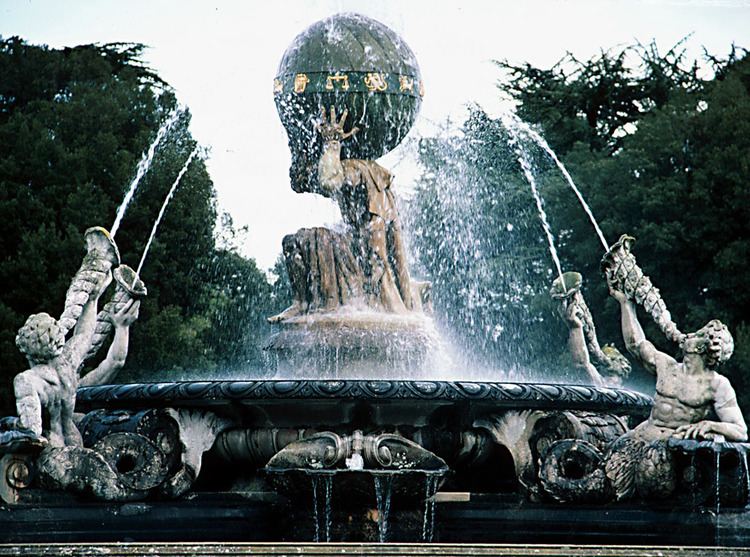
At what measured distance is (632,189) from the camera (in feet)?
104

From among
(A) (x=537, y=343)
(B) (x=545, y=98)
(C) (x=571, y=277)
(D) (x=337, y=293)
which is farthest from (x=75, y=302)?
(B) (x=545, y=98)

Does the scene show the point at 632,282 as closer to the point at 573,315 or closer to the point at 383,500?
the point at 573,315

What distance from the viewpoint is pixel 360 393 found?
36.0 ft

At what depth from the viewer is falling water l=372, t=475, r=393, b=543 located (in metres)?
10.9

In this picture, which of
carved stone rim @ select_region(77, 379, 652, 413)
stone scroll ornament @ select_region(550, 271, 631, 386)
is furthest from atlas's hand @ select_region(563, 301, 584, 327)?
carved stone rim @ select_region(77, 379, 652, 413)

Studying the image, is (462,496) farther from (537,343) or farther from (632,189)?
(632,189)

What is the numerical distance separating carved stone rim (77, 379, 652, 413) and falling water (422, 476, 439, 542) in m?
0.55

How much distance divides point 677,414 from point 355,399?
2252mm

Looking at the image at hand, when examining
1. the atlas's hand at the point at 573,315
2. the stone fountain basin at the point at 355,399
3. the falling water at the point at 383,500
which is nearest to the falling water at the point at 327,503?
the falling water at the point at 383,500

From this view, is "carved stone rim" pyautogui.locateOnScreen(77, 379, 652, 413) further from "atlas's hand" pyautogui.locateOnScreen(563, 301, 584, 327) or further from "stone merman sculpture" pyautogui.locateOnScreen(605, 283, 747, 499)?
"atlas's hand" pyautogui.locateOnScreen(563, 301, 584, 327)

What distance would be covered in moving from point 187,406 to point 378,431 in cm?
135

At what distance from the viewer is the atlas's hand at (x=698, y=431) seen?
36.5ft

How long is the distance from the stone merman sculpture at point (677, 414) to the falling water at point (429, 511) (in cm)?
127

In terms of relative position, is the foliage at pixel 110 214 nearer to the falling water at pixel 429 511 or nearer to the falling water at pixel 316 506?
the falling water at pixel 429 511
